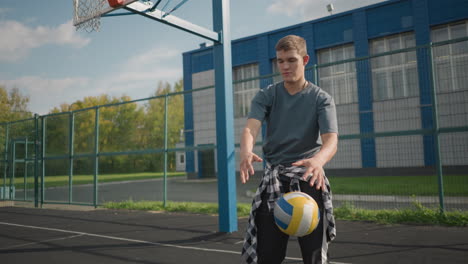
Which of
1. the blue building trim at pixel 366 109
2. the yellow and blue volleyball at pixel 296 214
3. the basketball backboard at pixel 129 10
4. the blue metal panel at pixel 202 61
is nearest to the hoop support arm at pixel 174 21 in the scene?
the basketball backboard at pixel 129 10

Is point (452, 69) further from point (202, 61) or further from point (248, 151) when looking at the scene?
point (202, 61)

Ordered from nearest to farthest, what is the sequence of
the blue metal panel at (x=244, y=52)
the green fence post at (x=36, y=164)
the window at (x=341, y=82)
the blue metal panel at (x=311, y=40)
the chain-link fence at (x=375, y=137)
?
the chain-link fence at (x=375, y=137)
the window at (x=341, y=82)
the green fence post at (x=36, y=164)
the blue metal panel at (x=311, y=40)
the blue metal panel at (x=244, y=52)

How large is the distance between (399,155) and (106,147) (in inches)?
709

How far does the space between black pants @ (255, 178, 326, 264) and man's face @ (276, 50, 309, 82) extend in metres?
0.72

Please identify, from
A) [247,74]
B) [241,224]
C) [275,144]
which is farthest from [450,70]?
[247,74]

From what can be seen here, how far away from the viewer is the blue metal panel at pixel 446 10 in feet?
58.6

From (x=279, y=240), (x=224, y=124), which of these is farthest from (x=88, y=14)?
(x=279, y=240)

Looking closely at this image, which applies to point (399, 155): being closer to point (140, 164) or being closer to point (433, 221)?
point (433, 221)

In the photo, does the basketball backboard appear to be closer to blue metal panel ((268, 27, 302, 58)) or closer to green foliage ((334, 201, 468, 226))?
green foliage ((334, 201, 468, 226))

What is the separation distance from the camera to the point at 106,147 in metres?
22.6

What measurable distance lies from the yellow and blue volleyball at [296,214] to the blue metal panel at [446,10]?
2031 cm

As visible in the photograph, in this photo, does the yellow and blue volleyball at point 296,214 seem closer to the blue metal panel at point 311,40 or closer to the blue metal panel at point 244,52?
the blue metal panel at point 311,40

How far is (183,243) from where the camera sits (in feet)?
19.5

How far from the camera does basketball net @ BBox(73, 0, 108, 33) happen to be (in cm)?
623
